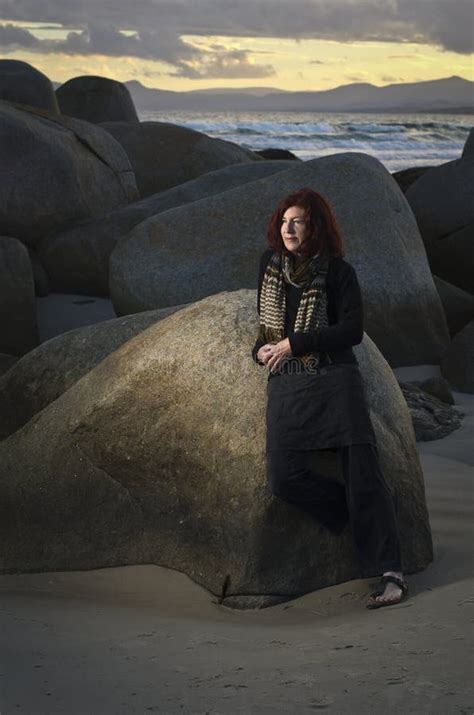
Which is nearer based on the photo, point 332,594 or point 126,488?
point 332,594

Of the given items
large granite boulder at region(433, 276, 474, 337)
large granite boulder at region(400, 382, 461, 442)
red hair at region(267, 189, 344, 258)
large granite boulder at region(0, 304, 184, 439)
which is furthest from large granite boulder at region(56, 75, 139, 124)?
red hair at region(267, 189, 344, 258)

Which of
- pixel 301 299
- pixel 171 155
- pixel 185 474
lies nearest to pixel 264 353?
pixel 301 299

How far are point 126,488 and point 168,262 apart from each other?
4263mm

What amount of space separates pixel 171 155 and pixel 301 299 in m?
10.7

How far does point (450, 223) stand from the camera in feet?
39.3

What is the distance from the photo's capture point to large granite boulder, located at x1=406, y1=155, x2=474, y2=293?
38.9ft

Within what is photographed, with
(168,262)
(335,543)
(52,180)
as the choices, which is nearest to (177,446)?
(335,543)

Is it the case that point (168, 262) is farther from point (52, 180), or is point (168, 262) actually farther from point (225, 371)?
point (225, 371)

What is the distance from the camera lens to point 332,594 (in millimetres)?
4699

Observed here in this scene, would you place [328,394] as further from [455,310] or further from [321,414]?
[455,310]

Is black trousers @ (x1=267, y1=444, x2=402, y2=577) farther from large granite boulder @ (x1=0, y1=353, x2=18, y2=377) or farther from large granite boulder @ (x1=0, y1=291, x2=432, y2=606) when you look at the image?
large granite boulder @ (x1=0, y1=353, x2=18, y2=377)

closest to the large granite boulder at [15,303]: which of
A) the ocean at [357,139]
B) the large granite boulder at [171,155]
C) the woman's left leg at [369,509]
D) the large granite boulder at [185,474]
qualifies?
the large granite boulder at [185,474]

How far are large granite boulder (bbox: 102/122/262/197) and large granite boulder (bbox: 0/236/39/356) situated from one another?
514 centimetres

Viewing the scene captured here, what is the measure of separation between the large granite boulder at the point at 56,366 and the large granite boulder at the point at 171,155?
343 inches
